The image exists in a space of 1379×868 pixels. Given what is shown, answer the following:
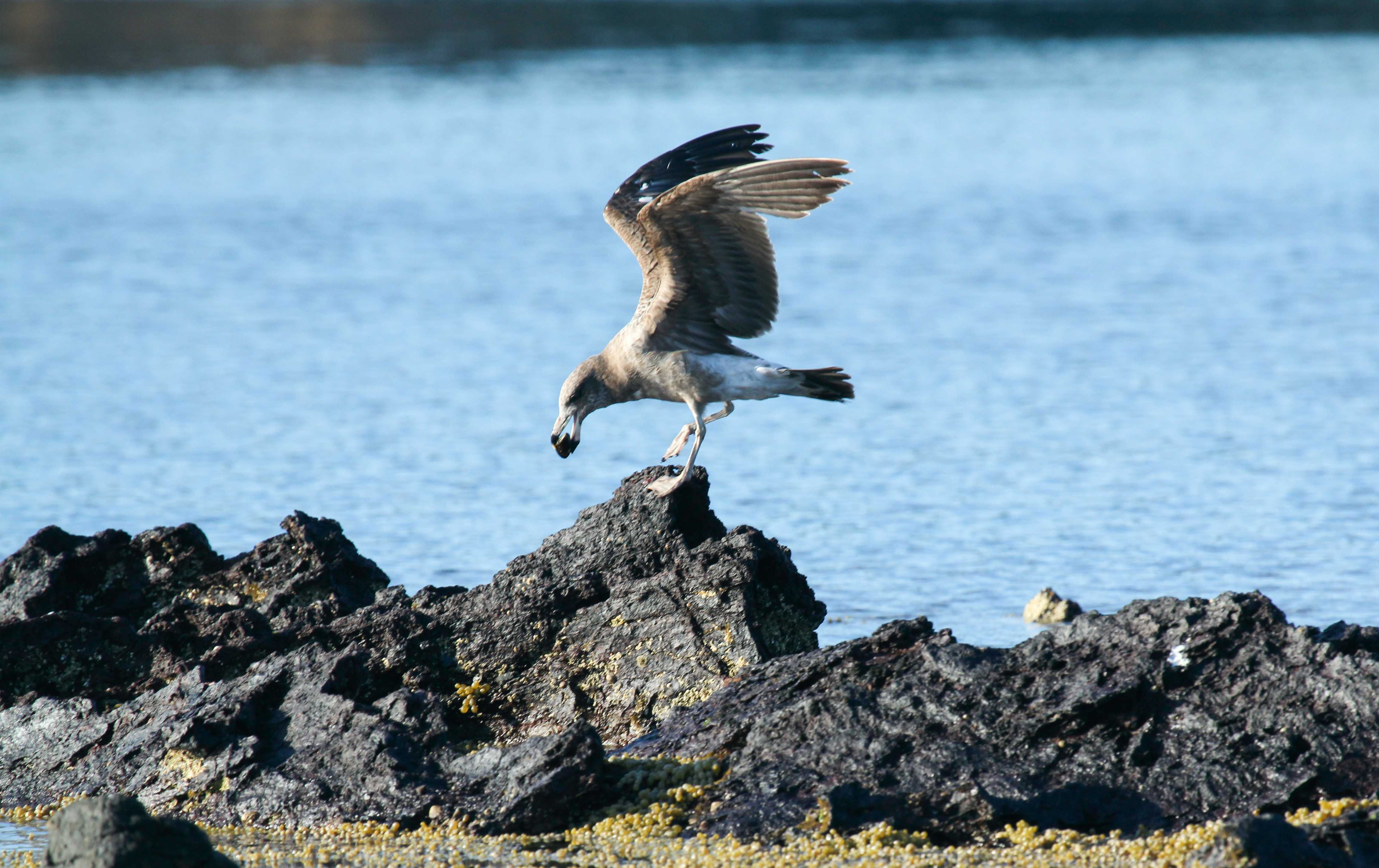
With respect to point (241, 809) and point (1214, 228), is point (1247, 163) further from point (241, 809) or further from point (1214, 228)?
point (241, 809)

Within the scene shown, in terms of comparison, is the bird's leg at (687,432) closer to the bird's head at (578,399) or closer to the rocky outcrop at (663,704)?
the bird's head at (578,399)

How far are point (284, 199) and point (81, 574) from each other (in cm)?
2347

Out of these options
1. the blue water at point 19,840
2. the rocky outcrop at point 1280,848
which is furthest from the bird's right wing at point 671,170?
the rocky outcrop at point 1280,848

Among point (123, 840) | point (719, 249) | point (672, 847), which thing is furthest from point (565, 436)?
point (123, 840)

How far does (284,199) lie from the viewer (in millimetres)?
31953

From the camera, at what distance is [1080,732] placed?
6.84 metres

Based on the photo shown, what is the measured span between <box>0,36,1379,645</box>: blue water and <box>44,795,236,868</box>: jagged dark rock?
183 inches

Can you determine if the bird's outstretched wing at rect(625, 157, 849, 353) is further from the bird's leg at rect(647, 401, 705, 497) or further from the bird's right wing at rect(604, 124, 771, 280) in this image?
the bird's leg at rect(647, 401, 705, 497)

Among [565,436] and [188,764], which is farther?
[565,436]

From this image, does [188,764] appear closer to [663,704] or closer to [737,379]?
[663,704]

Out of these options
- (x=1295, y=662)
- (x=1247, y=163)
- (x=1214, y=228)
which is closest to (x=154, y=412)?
(x=1295, y=662)

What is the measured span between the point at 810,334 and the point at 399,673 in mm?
12702

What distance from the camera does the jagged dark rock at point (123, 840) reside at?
5980 millimetres

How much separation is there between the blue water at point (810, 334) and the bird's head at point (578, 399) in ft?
6.17
